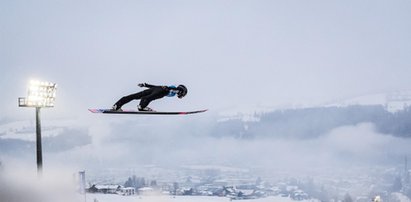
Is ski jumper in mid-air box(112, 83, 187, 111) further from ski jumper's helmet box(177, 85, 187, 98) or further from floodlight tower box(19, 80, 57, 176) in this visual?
floodlight tower box(19, 80, 57, 176)

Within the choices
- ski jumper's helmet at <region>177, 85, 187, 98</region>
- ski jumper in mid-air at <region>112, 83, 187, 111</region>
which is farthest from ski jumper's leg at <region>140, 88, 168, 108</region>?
ski jumper's helmet at <region>177, 85, 187, 98</region>

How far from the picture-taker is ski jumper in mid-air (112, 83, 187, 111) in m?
13.5

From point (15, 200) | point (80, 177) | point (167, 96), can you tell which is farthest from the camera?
point (80, 177)

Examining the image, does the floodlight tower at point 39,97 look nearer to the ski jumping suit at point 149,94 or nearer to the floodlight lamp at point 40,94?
the floodlight lamp at point 40,94

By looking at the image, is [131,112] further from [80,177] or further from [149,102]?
[80,177]

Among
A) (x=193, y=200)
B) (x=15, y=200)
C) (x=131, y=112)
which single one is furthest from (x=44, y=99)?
(x=193, y=200)

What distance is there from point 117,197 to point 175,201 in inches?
246

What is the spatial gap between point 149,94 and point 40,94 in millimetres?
10803

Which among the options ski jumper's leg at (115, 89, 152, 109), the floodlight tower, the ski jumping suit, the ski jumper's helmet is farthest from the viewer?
the floodlight tower

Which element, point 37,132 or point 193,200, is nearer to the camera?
point 37,132

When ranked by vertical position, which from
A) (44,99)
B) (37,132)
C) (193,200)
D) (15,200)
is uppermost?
(44,99)

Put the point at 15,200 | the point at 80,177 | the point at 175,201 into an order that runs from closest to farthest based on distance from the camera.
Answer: the point at 15,200, the point at 80,177, the point at 175,201

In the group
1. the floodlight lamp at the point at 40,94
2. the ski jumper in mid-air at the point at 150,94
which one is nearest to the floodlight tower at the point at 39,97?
the floodlight lamp at the point at 40,94

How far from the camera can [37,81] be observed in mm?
23312
